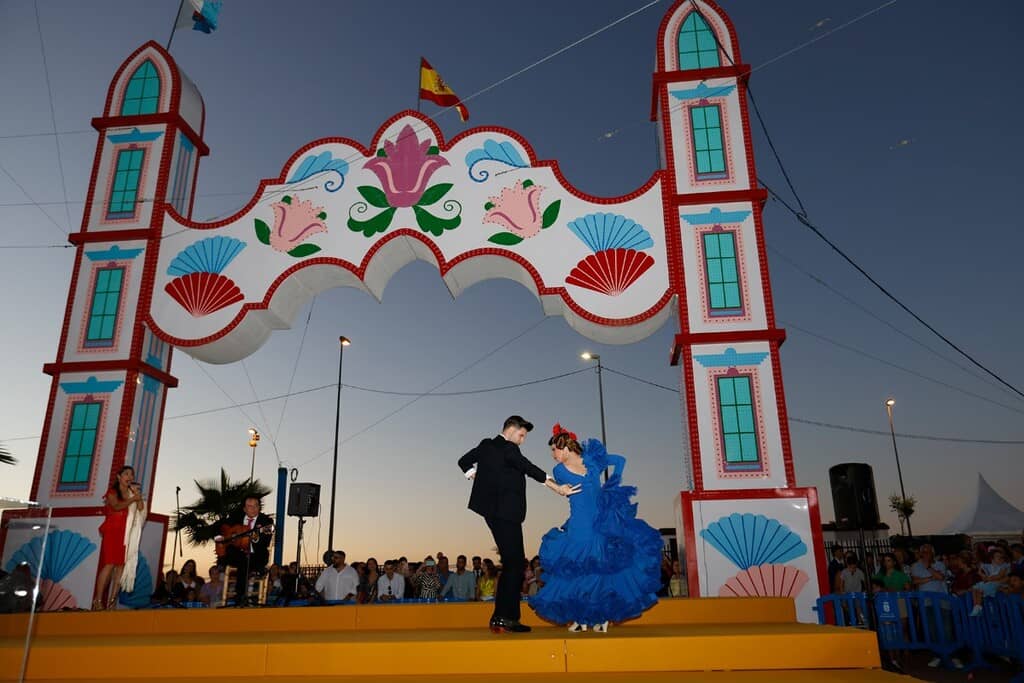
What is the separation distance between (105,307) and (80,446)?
208cm

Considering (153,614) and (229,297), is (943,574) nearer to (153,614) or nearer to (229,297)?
(153,614)

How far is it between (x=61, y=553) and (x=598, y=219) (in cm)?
855

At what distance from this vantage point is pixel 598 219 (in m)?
10.5

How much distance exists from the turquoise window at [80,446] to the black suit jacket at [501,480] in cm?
696

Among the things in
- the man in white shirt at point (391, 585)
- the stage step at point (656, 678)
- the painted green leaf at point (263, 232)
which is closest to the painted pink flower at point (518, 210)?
the painted green leaf at point (263, 232)

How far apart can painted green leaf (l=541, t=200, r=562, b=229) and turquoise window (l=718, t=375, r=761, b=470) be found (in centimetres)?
324

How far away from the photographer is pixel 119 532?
27.5ft

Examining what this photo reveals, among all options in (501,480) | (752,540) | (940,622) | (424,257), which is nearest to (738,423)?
(752,540)

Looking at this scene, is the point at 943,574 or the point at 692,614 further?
the point at 943,574

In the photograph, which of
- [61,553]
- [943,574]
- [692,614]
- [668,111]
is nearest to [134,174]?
[61,553]

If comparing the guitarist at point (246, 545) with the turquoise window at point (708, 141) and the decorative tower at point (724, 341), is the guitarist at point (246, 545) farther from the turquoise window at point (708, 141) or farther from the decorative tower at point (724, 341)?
the turquoise window at point (708, 141)

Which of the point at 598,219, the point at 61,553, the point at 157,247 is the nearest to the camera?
the point at 61,553

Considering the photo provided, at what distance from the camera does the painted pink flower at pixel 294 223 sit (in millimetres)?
11055

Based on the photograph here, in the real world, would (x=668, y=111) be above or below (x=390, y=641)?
above
